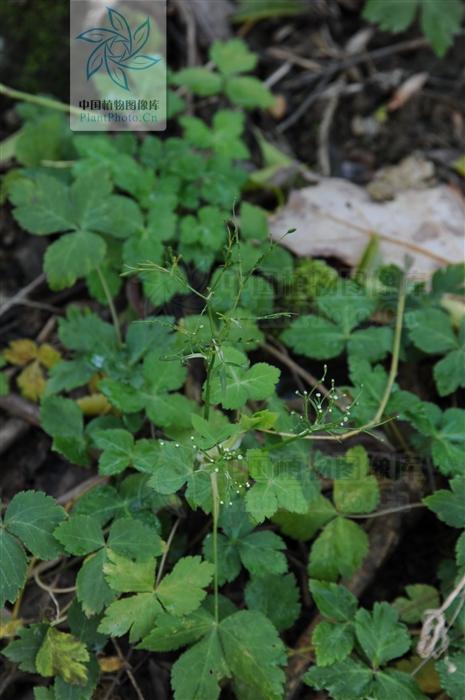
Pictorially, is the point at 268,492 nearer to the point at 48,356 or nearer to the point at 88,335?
the point at 88,335

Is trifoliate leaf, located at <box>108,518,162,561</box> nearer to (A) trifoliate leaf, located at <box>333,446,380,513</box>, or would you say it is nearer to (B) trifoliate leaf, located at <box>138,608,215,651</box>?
(B) trifoliate leaf, located at <box>138,608,215,651</box>

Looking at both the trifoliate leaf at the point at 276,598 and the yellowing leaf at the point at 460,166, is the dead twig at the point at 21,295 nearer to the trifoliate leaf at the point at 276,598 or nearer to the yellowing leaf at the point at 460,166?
the trifoliate leaf at the point at 276,598

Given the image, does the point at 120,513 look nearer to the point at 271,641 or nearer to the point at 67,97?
the point at 271,641

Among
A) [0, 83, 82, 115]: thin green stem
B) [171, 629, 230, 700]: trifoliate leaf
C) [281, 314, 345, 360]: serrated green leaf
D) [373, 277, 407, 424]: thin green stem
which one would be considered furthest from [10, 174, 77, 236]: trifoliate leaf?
[171, 629, 230, 700]: trifoliate leaf

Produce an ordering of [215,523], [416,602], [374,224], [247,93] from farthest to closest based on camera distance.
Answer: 1. [247,93]
2. [374,224]
3. [416,602]
4. [215,523]

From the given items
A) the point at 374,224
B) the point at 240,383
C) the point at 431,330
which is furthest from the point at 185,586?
the point at 374,224

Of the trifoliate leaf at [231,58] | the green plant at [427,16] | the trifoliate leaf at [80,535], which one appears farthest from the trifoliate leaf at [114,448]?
the green plant at [427,16]
